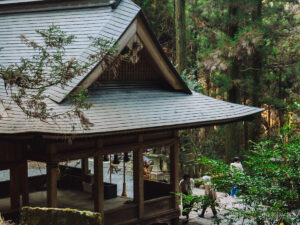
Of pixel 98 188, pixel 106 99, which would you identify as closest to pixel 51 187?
pixel 98 188

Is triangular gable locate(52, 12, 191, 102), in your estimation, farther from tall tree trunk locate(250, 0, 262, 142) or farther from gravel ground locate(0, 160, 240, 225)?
tall tree trunk locate(250, 0, 262, 142)

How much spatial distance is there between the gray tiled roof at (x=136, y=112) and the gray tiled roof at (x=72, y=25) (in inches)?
48.0

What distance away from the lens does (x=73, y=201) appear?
11469mm

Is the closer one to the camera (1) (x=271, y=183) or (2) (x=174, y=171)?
(1) (x=271, y=183)

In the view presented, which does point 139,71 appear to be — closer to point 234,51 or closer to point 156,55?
point 156,55

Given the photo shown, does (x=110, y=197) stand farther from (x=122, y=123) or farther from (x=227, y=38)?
(x=227, y=38)

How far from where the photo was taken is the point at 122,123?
900cm

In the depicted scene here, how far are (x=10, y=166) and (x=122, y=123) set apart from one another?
8.41 ft

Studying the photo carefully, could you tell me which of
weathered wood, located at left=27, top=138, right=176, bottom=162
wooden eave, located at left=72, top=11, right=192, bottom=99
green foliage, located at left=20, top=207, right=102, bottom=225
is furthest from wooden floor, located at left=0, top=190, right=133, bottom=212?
green foliage, located at left=20, top=207, right=102, bottom=225

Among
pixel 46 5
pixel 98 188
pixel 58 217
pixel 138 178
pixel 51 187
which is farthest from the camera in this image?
pixel 46 5

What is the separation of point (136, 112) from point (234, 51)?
1070cm

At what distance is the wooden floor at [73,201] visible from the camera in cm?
1082

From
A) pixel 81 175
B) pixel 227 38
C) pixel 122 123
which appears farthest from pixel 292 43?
pixel 122 123

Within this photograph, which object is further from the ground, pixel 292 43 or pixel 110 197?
pixel 292 43
